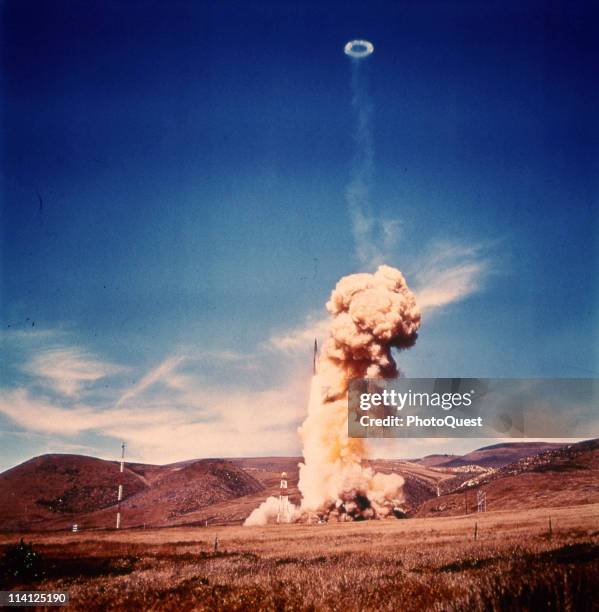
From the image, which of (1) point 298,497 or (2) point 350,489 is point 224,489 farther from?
(2) point 350,489

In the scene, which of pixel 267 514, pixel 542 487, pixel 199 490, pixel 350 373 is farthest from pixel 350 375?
pixel 199 490

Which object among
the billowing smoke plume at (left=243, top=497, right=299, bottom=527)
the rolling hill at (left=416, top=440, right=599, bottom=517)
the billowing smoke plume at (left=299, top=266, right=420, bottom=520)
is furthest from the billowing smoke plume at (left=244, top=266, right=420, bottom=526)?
the rolling hill at (left=416, top=440, right=599, bottom=517)

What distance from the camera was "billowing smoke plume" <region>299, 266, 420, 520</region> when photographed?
187ft

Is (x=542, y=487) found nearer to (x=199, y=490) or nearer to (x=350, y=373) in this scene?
(x=350, y=373)

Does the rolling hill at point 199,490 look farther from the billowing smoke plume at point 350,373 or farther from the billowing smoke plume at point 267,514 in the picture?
the billowing smoke plume at point 350,373

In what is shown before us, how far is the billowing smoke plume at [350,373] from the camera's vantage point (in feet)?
187

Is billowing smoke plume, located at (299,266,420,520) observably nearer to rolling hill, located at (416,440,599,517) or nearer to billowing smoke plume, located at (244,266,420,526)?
billowing smoke plume, located at (244,266,420,526)

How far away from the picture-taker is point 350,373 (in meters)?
58.5

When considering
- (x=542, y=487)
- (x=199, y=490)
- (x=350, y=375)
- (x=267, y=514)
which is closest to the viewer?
(x=350, y=375)

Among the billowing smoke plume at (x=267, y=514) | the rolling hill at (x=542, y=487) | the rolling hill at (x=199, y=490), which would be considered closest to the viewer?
the rolling hill at (x=542, y=487)

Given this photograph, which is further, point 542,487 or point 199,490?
point 199,490

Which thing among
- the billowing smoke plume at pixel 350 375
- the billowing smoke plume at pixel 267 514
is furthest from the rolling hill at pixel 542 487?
the billowing smoke plume at pixel 267 514

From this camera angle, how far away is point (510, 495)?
75.1m

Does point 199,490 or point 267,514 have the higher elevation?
point 267,514
